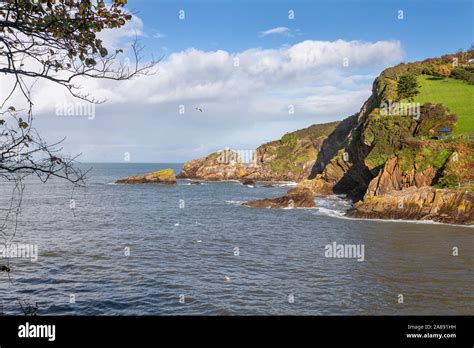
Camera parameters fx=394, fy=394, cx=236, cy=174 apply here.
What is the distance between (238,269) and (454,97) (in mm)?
76684

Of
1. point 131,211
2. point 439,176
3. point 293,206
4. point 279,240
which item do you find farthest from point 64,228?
point 439,176

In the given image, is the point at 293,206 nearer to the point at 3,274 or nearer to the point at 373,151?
the point at 373,151

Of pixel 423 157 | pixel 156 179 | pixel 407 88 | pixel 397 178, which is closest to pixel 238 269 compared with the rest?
pixel 397 178

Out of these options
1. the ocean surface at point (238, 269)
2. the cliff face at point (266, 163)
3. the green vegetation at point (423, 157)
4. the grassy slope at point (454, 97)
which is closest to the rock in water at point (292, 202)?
the ocean surface at point (238, 269)

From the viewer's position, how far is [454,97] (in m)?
85.5

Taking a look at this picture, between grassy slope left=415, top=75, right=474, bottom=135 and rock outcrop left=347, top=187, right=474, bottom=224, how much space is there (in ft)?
72.8

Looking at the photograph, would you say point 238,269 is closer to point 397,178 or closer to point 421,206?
point 421,206

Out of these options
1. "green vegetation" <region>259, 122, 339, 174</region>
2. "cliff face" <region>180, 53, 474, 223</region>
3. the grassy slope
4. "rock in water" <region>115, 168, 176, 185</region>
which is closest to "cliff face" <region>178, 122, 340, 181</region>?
"green vegetation" <region>259, 122, 339, 174</region>

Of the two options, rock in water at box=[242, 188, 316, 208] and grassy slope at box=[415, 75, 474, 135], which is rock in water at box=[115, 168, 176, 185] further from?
grassy slope at box=[415, 75, 474, 135]

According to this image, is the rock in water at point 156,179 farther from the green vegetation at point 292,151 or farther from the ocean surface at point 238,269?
the ocean surface at point 238,269

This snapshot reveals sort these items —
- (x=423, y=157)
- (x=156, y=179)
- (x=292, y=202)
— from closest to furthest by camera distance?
(x=423, y=157) < (x=292, y=202) < (x=156, y=179)
